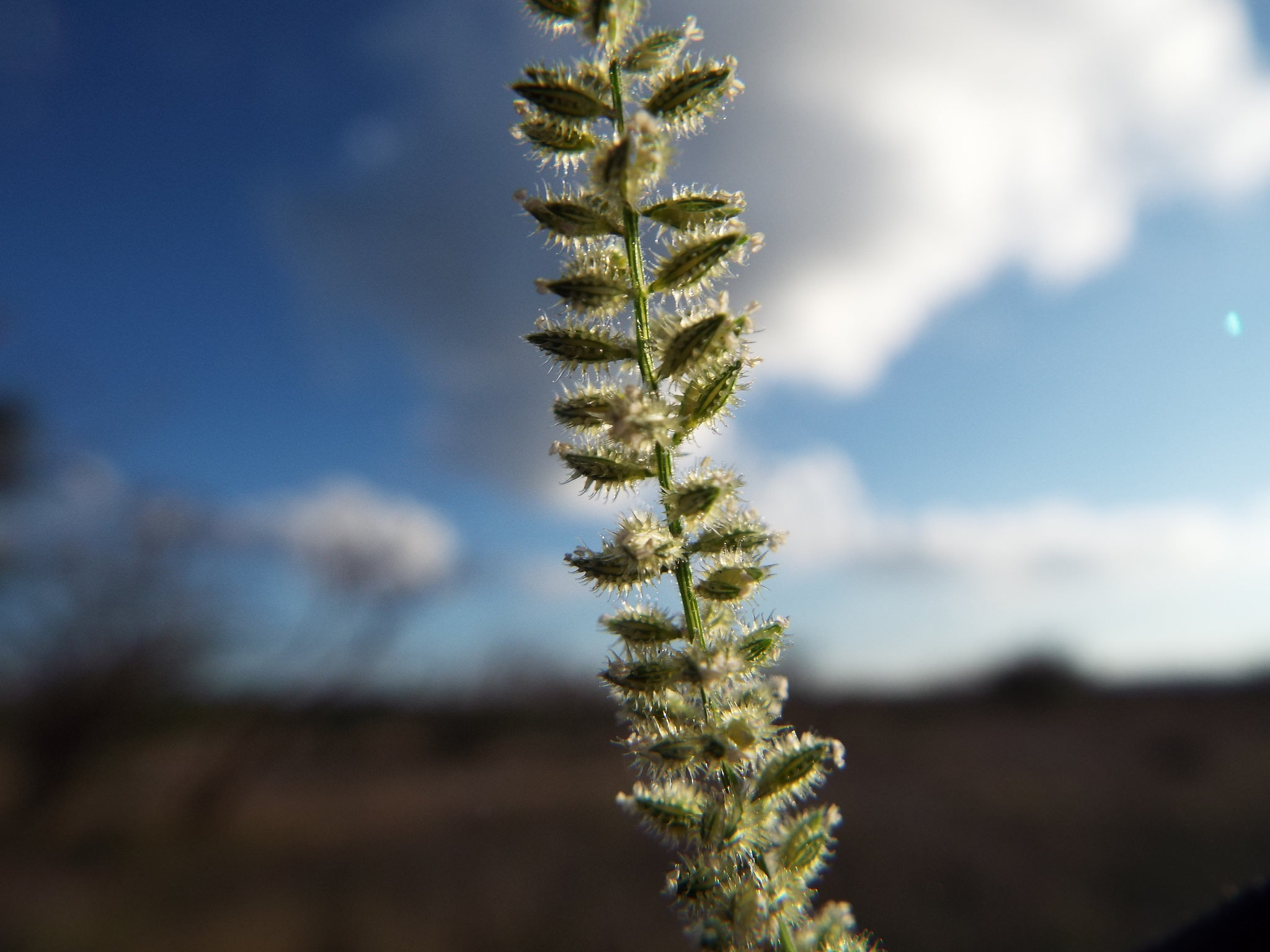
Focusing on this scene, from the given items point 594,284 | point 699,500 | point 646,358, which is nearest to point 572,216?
point 594,284

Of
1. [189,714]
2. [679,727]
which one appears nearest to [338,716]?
[189,714]

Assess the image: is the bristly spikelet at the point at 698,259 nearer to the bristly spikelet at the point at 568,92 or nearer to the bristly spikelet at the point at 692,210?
the bristly spikelet at the point at 692,210

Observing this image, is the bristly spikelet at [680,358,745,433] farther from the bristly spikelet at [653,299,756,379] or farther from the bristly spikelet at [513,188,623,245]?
the bristly spikelet at [513,188,623,245]

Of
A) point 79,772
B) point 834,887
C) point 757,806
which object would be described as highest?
point 757,806

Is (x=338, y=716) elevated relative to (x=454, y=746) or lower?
elevated

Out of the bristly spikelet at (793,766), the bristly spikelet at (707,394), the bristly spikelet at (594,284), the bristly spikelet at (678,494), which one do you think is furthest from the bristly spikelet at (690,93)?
the bristly spikelet at (793,766)

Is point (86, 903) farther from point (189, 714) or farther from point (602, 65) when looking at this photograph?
point (602, 65)
